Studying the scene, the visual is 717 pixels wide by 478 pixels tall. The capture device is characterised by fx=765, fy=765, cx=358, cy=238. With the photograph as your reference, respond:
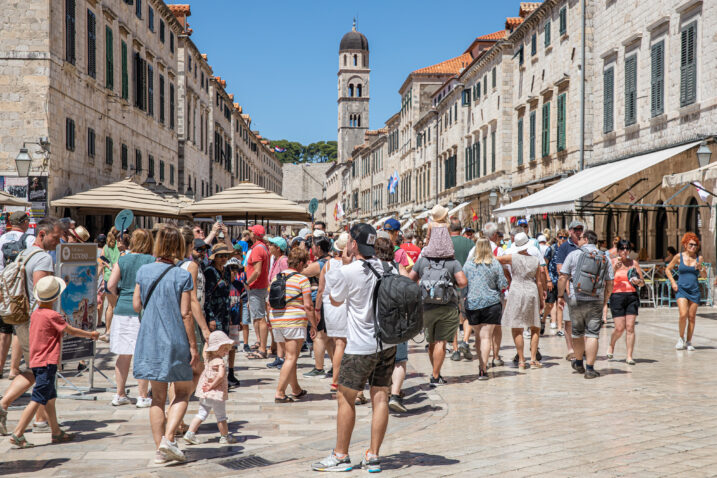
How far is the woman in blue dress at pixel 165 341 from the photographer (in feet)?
19.2

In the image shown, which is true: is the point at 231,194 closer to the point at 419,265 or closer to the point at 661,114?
the point at 419,265

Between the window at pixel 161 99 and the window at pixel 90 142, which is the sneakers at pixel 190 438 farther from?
the window at pixel 161 99

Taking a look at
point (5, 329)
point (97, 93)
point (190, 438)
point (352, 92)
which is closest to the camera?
point (190, 438)

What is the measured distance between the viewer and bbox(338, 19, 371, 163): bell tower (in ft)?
364

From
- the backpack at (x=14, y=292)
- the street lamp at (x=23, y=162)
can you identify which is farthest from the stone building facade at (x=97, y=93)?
the backpack at (x=14, y=292)

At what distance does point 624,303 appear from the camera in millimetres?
11133

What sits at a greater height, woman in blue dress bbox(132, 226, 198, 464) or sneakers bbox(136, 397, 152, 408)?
woman in blue dress bbox(132, 226, 198, 464)

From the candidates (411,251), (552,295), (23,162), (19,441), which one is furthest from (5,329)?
(23,162)

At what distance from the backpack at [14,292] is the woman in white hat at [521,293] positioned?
235 inches

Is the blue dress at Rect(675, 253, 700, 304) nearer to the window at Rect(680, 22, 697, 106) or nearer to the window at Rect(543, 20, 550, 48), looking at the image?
the window at Rect(680, 22, 697, 106)

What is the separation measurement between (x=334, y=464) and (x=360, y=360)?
78cm

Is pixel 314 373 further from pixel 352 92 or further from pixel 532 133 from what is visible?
pixel 352 92

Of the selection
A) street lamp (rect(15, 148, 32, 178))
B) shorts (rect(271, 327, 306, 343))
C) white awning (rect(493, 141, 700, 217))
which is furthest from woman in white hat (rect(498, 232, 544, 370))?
street lamp (rect(15, 148, 32, 178))

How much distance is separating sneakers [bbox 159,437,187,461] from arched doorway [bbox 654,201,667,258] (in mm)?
17282
